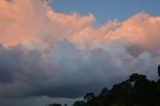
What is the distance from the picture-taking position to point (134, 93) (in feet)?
447

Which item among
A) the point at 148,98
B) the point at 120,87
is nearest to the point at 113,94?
the point at 120,87

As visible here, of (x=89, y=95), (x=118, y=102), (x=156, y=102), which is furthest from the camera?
(x=89, y=95)

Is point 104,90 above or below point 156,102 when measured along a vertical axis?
above

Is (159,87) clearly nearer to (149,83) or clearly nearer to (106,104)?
(149,83)

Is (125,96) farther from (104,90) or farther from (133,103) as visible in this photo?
(104,90)

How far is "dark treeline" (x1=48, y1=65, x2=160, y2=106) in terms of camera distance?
13075 cm

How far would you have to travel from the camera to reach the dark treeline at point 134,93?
130750mm

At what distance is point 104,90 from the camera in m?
→ 179

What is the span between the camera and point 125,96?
5846 inches

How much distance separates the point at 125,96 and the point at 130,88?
10.5 feet

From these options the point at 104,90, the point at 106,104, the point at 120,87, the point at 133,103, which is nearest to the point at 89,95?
the point at 104,90

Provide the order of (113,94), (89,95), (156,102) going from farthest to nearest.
A: (89,95)
(113,94)
(156,102)

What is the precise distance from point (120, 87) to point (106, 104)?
15.3 meters

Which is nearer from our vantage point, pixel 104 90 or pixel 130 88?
pixel 130 88
